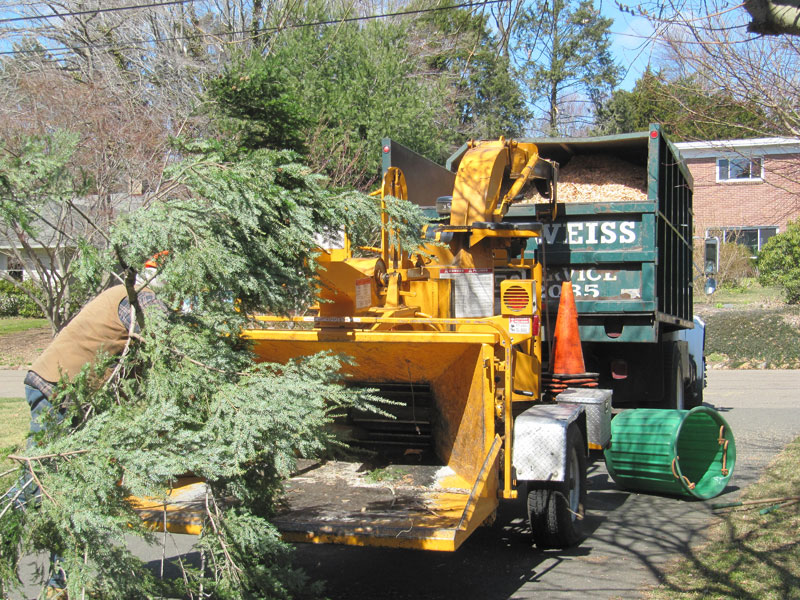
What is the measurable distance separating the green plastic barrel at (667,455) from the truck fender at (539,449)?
2093 millimetres

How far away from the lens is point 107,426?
11.5ft

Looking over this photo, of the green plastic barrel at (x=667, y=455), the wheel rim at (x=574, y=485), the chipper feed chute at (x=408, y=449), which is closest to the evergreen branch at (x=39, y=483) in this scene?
the chipper feed chute at (x=408, y=449)

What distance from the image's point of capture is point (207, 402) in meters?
3.87

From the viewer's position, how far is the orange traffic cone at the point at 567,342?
6.89m

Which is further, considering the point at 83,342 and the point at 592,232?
the point at 592,232

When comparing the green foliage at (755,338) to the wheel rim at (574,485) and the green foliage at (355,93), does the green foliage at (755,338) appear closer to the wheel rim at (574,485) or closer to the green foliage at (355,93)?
the green foliage at (355,93)

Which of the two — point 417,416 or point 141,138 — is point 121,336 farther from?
point 141,138

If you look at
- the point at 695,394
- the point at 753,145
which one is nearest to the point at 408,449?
the point at 753,145

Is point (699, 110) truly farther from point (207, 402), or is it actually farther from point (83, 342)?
point (83, 342)

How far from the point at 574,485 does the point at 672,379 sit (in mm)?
3553

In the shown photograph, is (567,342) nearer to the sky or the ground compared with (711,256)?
nearer to the ground

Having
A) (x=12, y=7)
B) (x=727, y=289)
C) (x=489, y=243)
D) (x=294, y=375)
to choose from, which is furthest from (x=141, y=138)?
(x=727, y=289)

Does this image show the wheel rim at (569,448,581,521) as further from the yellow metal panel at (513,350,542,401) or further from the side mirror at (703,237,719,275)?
the side mirror at (703,237,719,275)

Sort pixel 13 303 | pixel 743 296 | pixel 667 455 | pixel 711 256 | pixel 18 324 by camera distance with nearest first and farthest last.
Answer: pixel 667 455
pixel 711 256
pixel 18 324
pixel 743 296
pixel 13 303
